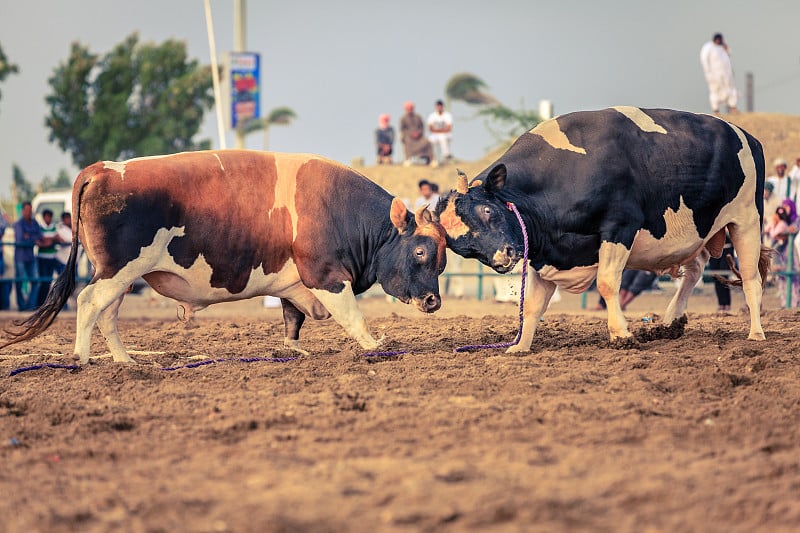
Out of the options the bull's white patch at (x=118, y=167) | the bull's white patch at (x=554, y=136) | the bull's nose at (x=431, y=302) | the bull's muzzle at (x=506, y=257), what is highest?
the bull's white patch at (x=554, y=136)

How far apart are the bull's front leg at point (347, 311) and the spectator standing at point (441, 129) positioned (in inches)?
744

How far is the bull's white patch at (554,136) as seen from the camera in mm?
8070

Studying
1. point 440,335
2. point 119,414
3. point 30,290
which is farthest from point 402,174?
point 119,414

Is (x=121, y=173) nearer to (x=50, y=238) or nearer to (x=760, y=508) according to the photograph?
(x=760, y=508)

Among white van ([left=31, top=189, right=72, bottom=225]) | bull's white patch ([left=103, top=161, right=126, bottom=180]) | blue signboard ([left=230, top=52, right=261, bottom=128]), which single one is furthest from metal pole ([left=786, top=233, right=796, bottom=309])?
white van ([left=31, top=189, right=72, bottom=225])

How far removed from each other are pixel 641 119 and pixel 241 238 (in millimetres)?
3179

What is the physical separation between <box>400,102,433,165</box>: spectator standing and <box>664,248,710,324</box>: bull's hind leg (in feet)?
59.8

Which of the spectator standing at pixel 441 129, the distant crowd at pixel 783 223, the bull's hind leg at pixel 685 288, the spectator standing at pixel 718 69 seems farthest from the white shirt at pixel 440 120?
the bull's hind leg at pixel 685 288

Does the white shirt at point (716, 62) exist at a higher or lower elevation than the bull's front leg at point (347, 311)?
higher

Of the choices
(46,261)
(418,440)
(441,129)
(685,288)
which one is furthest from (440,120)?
(418,440)

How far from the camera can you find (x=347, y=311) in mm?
8242

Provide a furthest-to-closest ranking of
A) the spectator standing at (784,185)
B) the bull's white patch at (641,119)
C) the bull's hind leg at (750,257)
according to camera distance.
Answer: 1. the spectator standing at (784,185)
2. the bull's hind leg at (750,257)
3. the bull's white patch at (641,119)

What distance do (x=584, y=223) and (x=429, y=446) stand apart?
11.5 feet

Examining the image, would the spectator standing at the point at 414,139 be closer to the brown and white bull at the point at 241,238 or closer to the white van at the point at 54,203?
the white van at the point at 54,203
